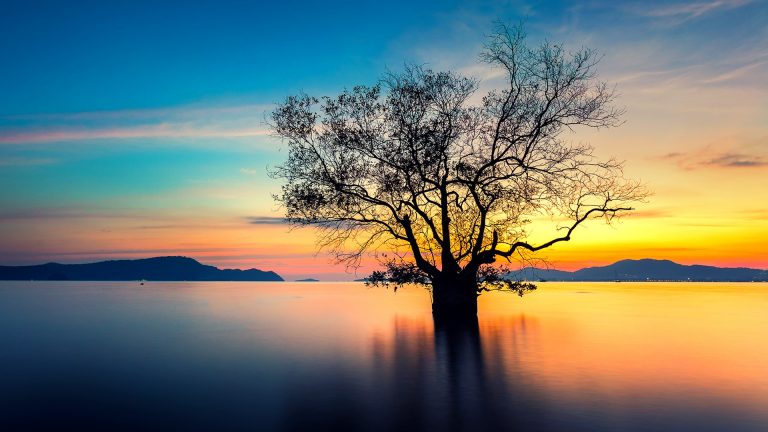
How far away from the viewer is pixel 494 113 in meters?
40.1

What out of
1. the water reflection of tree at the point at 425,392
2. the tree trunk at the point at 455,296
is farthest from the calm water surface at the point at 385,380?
the tree trunk at the point at 455,296

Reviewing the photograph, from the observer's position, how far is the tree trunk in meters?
42.9

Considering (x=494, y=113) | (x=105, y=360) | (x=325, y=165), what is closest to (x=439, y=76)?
(x=494, y=113)

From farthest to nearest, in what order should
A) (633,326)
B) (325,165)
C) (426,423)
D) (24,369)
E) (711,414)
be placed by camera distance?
(633,326) < (325,165) < (24,369) < (711,414) < (426,423)

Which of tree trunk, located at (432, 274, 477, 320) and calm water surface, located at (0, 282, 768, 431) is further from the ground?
tree trunk, located at (432, 274, 477, 320)

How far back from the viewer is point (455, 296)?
43.1 meters

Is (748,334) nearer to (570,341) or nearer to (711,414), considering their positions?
(570,341)

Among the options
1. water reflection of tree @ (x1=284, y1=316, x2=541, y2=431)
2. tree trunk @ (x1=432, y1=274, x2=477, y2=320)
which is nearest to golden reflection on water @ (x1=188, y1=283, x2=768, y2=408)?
water reflection of tree @ (x1=284, y1=316, x2=541, y2=431)

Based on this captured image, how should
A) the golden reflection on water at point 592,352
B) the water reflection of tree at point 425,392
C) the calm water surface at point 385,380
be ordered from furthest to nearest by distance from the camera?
the golden reflection on water at point 592,352
the calm water surface at point 385,380
the water reflection of tree at point 425,392

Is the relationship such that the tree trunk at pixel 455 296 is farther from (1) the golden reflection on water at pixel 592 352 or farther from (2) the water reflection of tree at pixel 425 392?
(2) the water reflection of tree at pixel 425 392

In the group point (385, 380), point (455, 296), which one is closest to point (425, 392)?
point (385, 380)

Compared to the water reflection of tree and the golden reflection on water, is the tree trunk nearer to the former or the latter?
the golden reflection on water

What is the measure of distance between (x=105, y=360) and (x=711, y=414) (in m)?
25.6

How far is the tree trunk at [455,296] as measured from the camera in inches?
1690
